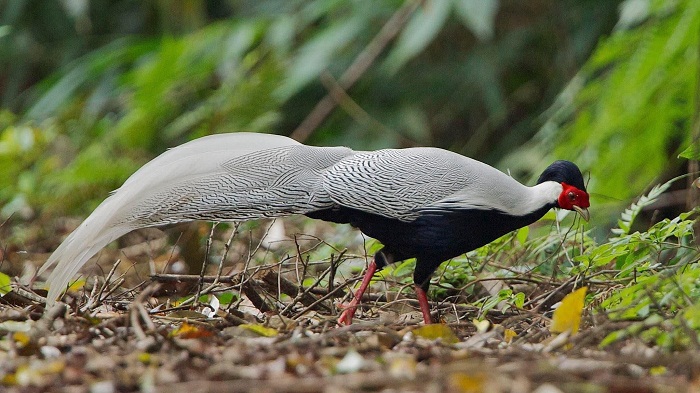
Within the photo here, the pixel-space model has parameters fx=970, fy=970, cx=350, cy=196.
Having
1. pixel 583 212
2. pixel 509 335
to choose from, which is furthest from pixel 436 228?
pixel 583 212

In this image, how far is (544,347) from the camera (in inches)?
117

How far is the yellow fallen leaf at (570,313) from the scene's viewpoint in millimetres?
3049

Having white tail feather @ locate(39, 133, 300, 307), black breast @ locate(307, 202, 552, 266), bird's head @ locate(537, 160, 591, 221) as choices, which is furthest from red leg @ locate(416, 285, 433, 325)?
white tail feather @ locate(39, 133, 300, 307)

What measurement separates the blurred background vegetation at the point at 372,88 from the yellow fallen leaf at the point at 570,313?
2348 mm

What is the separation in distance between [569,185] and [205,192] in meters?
1.43

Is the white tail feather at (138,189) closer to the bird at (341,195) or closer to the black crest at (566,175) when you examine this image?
the bird at (341,195)

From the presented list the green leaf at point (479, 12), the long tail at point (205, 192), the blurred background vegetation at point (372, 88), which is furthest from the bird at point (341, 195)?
the green leaf at point (479, 12)

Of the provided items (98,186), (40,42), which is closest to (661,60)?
(98,186)

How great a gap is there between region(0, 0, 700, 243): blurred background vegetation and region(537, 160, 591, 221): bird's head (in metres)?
1.51

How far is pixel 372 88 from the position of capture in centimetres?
841

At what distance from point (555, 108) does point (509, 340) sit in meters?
4.00

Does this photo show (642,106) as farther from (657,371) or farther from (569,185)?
(657,371)

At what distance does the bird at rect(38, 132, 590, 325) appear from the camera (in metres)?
3.55

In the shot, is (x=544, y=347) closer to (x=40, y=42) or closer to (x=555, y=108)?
(x=555, y=108)
